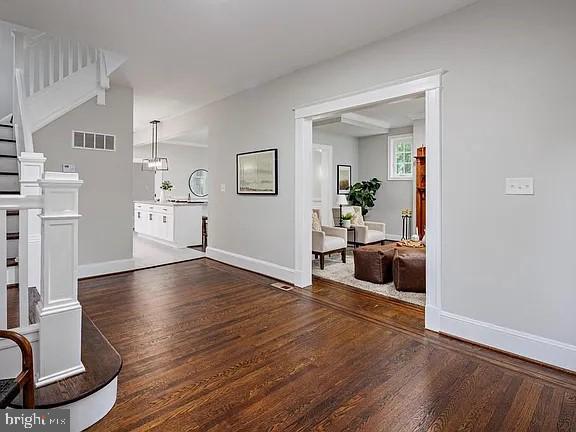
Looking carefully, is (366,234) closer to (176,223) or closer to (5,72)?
(176,223)

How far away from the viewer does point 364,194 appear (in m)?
7.95

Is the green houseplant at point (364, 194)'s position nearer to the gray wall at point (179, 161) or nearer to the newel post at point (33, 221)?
the gray wall at point (179, 161)

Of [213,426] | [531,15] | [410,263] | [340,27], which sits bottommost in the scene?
[213,426]

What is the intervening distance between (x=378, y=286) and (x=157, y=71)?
3881mm

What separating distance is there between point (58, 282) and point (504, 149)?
3014 mm

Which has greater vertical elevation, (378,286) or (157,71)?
(157,71)

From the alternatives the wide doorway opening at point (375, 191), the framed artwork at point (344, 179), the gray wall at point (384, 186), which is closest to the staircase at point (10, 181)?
the wide doorway opening at point (375, 191)

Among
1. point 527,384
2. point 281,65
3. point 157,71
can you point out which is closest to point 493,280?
point 527,384

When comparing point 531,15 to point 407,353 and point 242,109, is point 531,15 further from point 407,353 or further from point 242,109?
point 242,109

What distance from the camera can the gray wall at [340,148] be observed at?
7.82 m

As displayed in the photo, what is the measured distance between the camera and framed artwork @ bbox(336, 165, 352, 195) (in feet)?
26.9

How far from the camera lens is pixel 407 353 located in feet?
8.30

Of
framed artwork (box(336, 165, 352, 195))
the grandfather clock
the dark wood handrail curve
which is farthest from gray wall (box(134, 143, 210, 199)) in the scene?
the dark wood handrail curve

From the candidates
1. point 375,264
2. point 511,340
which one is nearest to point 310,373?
point 511,340
